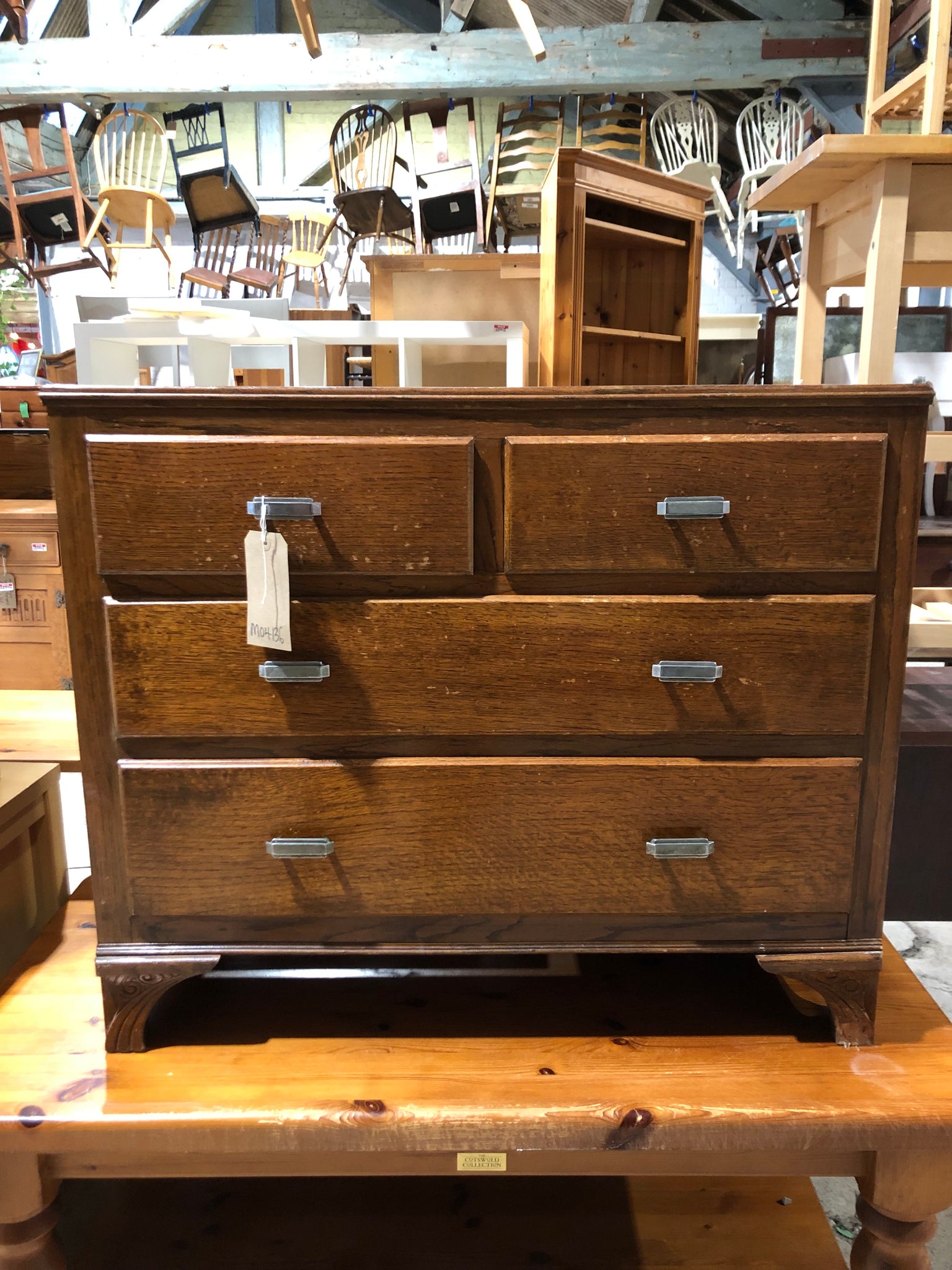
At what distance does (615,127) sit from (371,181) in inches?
68.9

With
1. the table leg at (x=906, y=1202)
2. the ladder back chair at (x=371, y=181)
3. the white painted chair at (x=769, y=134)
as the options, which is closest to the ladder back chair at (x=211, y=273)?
the ladder back chair at (x=371, y=181)

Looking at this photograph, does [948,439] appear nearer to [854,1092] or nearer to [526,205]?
[854,1092]

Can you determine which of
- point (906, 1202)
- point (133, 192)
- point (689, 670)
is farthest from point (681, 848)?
point (133, 192)

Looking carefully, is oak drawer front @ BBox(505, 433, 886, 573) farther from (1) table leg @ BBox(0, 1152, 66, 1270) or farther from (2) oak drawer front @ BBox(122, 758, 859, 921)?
(1) table leg @ BBox(0, 1152, 66, 1270)

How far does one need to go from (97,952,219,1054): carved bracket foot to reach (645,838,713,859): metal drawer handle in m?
0.58

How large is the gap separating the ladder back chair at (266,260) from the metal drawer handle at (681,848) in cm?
568

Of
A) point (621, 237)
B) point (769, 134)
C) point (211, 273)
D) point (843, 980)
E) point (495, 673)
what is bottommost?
point (843, 980)

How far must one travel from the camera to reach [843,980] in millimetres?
1148

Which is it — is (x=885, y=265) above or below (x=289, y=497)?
above

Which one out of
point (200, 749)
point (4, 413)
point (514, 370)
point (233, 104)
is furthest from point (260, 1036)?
point (233, 104)

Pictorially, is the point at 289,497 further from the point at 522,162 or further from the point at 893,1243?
the point at 522,162

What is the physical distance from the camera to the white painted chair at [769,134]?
199 inches

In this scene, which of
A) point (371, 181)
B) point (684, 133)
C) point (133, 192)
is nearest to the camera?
point (133, 192)

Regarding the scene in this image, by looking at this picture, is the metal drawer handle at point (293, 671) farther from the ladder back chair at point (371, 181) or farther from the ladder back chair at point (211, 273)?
the ladder back chair at point (371, 181)
